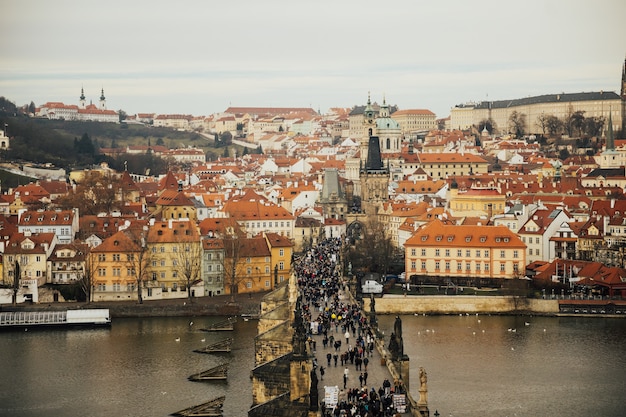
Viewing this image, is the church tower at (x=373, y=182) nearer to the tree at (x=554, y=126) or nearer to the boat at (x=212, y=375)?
the boat at (x=212, y=375)

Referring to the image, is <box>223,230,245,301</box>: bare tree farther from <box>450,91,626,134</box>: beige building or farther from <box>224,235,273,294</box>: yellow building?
<box>450,91,626,134</box>: beige building

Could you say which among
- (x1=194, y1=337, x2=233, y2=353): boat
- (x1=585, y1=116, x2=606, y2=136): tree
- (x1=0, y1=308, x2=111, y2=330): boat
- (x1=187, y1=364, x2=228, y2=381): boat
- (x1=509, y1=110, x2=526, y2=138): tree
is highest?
(x1=509, y1=110, x2=526, y2=138): tree

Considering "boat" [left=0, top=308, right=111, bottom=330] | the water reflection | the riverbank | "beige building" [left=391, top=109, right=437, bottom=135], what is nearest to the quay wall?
the riverbank

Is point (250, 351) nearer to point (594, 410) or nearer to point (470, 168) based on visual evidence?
point (594, 410)

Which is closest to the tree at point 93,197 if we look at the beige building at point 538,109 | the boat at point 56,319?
the boat at point 56,319

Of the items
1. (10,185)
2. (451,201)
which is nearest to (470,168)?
(451,201)

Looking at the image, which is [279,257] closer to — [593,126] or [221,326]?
[221,326]
